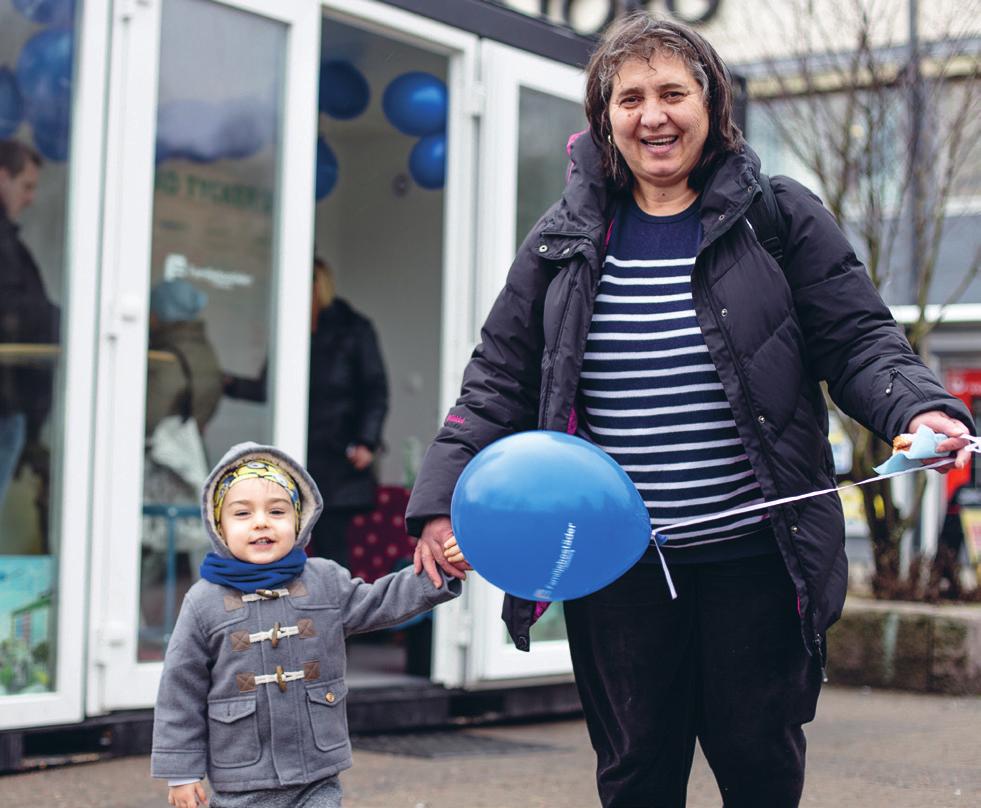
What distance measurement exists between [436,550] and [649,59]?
102 centimetres


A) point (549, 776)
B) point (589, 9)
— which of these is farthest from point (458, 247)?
point (589, 9)

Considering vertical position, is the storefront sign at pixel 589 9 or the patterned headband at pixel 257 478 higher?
the storefront sign at pixel 589 9

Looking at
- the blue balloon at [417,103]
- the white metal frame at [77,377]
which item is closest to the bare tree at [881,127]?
the blue balloon at [417,103]

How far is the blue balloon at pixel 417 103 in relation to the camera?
7.02m

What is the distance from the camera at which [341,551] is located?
679 cm

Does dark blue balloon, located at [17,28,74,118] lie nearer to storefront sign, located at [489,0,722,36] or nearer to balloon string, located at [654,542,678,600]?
balloon string, located at [654,542,678,600]

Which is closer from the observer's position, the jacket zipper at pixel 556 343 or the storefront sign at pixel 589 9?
the jacket zipper at pixel 556 343

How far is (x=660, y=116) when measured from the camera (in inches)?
112

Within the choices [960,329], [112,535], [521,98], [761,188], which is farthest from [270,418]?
[960,329]

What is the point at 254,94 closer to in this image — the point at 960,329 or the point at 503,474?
the point at 503,474

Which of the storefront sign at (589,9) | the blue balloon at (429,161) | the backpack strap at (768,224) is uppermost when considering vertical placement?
the storefront sign at (589,9)

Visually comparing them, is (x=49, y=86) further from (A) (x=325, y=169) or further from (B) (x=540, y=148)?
(A) (x=325, y=169)

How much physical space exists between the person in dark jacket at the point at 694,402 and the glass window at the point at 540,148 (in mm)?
3500

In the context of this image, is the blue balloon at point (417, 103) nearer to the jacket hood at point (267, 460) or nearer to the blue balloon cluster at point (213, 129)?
the blue balloon cluster at point (213, 129)
